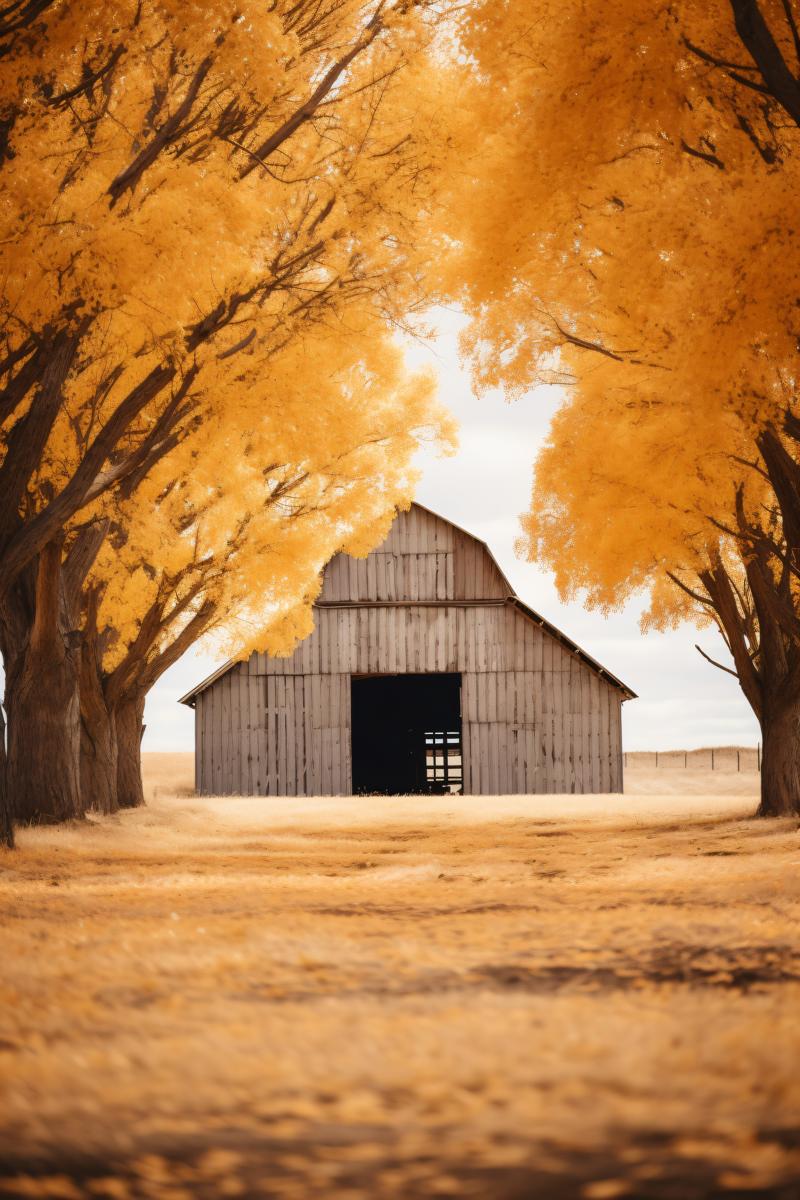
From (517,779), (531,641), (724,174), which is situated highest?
(724,174)

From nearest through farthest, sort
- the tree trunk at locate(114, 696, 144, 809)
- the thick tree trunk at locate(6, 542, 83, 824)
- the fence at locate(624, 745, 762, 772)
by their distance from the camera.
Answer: the thick tree trunk at locate(6, 542, 83, 824) → the tree trunk at locate(114, 696, 144, 809) → the fence at locate(624, 745, 762, 772)

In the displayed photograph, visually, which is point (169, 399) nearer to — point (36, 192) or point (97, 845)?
point (36, 192)

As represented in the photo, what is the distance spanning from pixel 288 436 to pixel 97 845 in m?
5.15

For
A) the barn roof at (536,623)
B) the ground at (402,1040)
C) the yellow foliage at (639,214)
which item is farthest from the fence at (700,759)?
the ground at (402,1040)

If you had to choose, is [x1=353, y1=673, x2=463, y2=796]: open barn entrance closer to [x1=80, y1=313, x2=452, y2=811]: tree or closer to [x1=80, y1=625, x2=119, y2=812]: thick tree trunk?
[x1=80, y1=313, x2=452, y2=811]: tree

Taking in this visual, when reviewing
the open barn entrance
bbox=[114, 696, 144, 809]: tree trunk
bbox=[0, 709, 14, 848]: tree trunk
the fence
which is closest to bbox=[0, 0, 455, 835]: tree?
bbox=[0, 709, 14, 848]: tree trunk

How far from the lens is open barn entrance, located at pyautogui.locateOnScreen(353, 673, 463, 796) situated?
3634 cm

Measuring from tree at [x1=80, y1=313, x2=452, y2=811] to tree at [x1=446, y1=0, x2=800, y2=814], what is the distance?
3566 mm

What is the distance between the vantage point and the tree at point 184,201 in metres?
8.87

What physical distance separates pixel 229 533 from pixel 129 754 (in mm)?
5403

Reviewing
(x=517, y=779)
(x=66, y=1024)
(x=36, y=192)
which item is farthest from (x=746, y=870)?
(x=517, y=779)

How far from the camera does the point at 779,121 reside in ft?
30.0

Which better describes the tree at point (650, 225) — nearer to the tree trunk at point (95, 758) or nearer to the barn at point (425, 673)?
the tree trunk at point (95, 758)

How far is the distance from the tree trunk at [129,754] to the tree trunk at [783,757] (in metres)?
10.7
